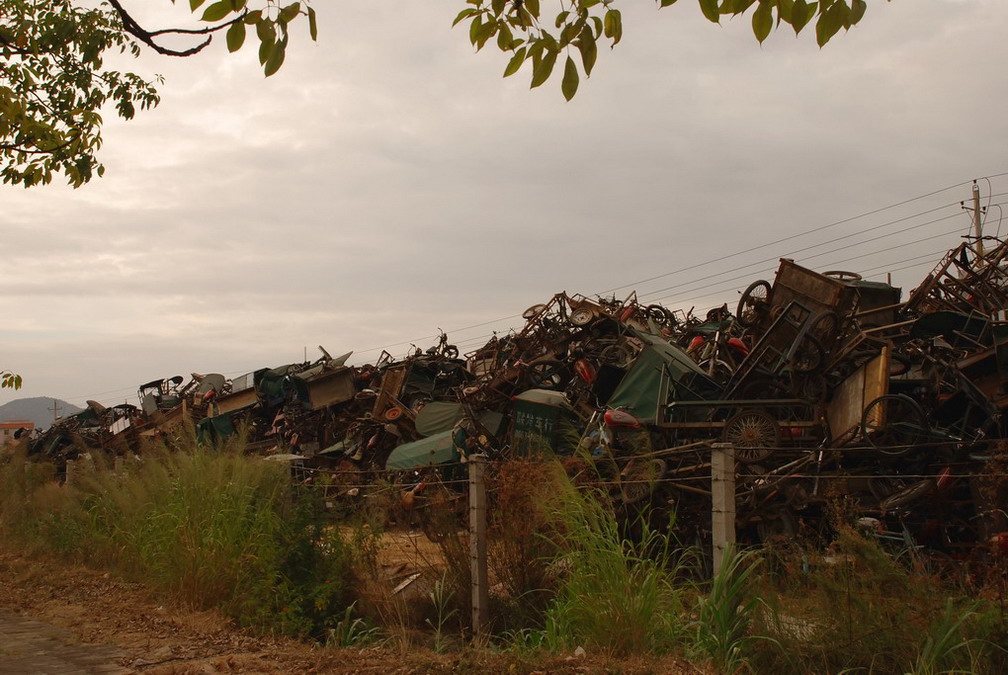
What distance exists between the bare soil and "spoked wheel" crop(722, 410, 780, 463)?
14.4 ft

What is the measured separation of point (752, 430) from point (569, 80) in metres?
8.53

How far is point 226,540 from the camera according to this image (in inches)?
356

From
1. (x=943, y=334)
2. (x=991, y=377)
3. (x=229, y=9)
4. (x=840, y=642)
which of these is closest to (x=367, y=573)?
(x=840, y=642)

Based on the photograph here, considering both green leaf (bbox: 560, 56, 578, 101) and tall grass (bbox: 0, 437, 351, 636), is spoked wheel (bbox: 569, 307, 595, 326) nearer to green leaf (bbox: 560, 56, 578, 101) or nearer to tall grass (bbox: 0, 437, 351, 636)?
tall grass (bbox: 0, 437, 351, 636)

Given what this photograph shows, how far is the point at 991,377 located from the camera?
11945mm

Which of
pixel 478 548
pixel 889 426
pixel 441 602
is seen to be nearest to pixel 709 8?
pixel 478 548

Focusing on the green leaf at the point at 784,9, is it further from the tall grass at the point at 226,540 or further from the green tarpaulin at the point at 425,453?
the green tarpaulin at the point at 425,453

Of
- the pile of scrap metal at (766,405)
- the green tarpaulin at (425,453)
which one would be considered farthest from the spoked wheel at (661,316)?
the green tarpaulin at (425,453)

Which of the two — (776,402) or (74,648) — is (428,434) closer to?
(776,402)

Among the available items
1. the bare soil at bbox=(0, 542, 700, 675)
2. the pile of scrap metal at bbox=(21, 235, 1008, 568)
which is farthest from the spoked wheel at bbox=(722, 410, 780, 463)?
the bare soil at bbox=(0, 542, 700, 675)

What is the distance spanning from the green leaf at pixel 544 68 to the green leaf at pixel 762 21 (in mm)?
765

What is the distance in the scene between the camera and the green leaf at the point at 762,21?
124 inches

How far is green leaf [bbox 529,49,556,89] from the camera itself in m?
3.41

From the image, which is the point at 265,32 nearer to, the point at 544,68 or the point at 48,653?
the point at 544,68
